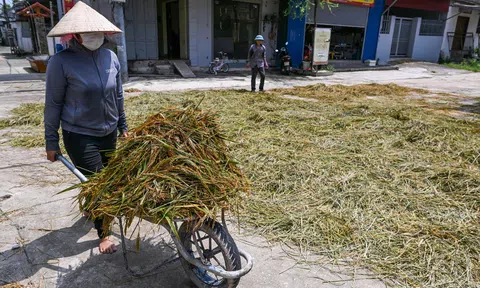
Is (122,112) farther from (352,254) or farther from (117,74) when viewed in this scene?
(352,254)

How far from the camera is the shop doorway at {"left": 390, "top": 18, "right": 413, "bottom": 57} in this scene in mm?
20167

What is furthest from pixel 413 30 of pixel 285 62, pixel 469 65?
pixel 285 62

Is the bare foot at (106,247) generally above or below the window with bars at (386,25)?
below

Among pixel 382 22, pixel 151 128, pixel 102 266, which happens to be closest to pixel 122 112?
pixel 151 128

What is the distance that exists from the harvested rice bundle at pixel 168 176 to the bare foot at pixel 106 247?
68 centimetres

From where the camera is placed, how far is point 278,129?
19.2ft

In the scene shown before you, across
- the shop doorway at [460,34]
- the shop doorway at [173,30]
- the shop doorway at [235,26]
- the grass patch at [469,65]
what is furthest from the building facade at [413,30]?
the shop doorway at [173,30]

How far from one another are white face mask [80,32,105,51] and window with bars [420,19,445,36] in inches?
906

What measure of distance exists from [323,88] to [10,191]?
30.1ft

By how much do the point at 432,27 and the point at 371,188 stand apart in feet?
72.8

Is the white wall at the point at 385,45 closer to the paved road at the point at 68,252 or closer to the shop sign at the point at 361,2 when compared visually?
the shop sign at the point at 361,2

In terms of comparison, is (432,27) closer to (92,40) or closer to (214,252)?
(92,40)

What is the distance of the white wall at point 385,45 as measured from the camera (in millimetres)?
18891

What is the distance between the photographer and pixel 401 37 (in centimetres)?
2072
